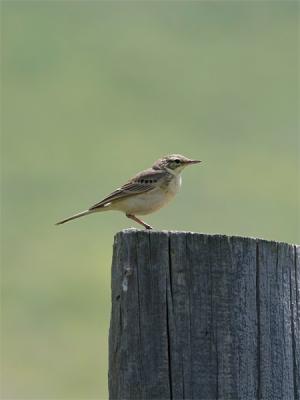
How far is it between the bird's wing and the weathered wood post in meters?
5.33

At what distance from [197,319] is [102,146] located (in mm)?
31736

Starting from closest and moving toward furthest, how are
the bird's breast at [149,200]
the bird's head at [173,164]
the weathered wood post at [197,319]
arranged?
the weathered wood post at [197,319] → the bird's breast at [149,200] → the bird's head at [173,164]

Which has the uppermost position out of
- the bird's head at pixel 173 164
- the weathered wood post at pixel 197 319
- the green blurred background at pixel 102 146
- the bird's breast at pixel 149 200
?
the green blurred background at pixel 102 146

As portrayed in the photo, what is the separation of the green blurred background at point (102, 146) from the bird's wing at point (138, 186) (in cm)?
1214

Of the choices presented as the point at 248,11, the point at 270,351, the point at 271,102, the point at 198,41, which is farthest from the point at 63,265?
the point at 270,351

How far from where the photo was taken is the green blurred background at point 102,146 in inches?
Result: 1081

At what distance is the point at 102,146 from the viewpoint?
122 feet

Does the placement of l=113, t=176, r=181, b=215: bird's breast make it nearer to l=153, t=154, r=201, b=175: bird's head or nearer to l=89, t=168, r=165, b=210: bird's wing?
l=89, t=168, r=165, b=210: bird's wing

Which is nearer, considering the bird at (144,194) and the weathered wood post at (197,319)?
the weathered wood post at (197,319)

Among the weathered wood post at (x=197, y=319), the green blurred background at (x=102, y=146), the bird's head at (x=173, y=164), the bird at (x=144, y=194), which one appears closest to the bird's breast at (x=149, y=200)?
the bird at (x=144, y=194)

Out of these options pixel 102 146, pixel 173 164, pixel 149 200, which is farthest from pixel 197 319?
pixel 102 146

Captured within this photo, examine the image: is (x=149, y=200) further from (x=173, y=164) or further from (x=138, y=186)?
(x=173, y=164)

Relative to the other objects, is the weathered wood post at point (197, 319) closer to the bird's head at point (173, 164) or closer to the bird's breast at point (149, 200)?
the bird's breast at point (149, 200)

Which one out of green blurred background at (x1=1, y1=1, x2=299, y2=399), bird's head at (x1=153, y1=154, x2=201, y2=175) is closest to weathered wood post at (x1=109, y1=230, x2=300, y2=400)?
bird's head at (x1=153, y1=154, x2=201, y2=175)
